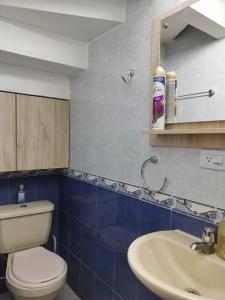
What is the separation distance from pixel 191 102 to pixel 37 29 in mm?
1226

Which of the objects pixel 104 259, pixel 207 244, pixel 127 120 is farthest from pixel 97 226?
pixel 207 244

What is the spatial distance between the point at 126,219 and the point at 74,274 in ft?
3.28

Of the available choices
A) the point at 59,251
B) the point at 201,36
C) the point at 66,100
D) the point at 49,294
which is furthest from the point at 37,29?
the point at 59,251

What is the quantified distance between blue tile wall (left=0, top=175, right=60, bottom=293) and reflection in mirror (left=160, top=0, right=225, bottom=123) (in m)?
1.54

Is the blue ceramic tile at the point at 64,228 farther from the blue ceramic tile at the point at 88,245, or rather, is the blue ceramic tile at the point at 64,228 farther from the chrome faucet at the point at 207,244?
the chrome faucet at the point at 207,244

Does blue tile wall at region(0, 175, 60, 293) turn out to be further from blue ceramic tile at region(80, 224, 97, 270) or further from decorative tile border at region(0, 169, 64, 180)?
blue ceramic tile at region(80, 224, 97, 270)

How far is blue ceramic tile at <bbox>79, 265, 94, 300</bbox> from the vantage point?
1906 mm

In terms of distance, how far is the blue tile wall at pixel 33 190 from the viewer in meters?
2.10

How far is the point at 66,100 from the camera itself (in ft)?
7.20

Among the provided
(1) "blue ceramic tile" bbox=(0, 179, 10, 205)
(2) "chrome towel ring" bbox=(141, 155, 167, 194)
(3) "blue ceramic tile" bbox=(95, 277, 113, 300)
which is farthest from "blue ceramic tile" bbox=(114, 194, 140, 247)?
(1) "blue ceramic tile" bbox=(0, 179, 10, 205)

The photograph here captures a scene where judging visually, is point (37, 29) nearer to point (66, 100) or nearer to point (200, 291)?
point (66, 100)

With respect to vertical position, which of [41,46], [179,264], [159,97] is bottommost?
[179,264]

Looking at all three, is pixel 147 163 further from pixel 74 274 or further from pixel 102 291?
pixel 74 274

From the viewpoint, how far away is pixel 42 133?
207 cm
